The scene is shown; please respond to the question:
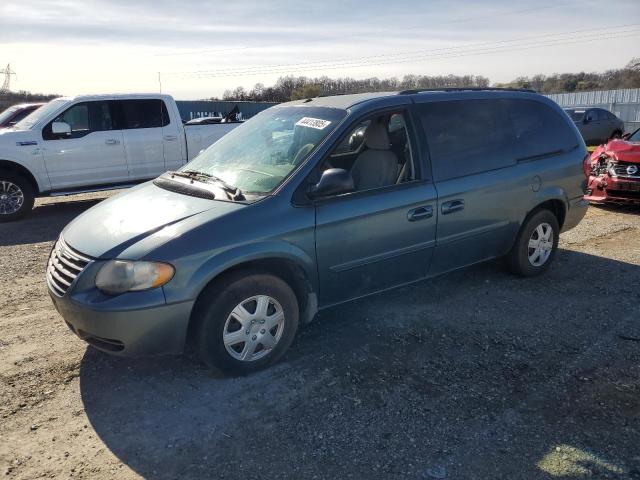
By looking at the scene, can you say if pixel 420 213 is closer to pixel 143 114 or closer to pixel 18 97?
pixel 143 114

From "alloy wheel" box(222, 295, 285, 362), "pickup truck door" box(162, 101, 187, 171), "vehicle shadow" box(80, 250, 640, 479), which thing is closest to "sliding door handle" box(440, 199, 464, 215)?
"vehicle shadow" box(80, 250, 640, 479)

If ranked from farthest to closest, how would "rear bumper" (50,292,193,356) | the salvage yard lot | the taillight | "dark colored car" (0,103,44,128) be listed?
"dark colored car" (0,103,44,128) < the taillight < "rear bumper" (50,292,193,356) < the salvage yard lot

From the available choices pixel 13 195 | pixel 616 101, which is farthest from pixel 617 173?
pixel 616 101

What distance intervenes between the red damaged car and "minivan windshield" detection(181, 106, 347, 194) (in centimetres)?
571

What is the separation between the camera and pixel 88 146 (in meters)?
8.86

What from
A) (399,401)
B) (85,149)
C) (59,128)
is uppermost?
(59,128)

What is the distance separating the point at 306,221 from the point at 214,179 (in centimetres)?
87

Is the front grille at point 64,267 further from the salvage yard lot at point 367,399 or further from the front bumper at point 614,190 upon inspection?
the front bumper at point 614,190

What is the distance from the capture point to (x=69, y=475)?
2682mm

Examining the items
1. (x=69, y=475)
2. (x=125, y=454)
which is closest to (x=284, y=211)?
(x=125, y=454)

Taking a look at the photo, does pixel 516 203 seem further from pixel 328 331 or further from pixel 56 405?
pixel 56 405

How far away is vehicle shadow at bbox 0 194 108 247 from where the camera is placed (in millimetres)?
7422

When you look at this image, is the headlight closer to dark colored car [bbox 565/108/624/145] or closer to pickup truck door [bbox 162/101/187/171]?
pickup truck door [bbox 162/101/187/171]

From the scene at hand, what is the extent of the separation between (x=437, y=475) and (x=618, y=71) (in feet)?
204
